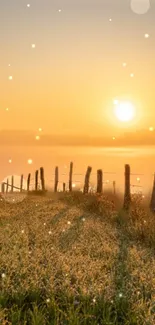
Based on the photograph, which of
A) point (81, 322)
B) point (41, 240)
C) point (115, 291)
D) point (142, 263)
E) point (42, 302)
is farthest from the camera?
point (41, 240)

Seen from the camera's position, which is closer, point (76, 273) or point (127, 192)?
point (76, 273)

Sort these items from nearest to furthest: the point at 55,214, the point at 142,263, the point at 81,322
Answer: the point at 81,322, the point at 142,263, the point at 55,214

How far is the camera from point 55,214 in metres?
18.5

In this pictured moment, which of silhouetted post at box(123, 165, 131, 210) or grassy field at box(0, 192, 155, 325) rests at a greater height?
silhouetted post at box(123, 165, 131, 210)

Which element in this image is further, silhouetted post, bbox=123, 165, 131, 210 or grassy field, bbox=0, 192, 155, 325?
silhouetted post, bbox=123, 165, 131, 210

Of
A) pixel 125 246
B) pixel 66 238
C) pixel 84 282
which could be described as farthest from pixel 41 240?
pixel 84 282

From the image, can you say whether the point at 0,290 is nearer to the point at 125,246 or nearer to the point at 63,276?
the point at 63,276

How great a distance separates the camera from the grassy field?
7.29 meters

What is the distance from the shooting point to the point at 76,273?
8.88m

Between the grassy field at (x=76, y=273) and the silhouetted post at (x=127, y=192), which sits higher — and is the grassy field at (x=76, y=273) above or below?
below

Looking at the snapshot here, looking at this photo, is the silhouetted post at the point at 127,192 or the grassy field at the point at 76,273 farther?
the silhouetted post at the point at 127,192

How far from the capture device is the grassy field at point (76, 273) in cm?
729

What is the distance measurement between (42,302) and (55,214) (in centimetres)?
1087

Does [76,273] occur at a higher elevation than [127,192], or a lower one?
lower
